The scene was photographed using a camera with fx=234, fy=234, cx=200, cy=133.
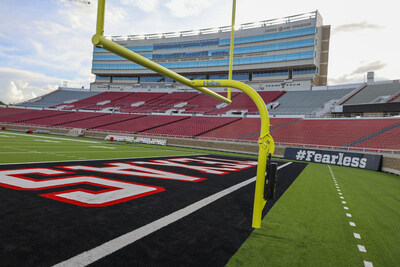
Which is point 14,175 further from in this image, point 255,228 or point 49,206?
point 255,228

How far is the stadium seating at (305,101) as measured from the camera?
33697 millimetres

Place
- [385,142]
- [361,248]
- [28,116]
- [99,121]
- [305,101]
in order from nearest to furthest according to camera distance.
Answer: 1. [361,248]
2. [385,142]
3. [305,101]
4. [99,121]
5. [28,116]

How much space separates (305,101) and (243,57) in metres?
16.2

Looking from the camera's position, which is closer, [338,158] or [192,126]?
[338,158]

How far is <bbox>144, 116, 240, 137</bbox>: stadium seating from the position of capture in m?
29.1

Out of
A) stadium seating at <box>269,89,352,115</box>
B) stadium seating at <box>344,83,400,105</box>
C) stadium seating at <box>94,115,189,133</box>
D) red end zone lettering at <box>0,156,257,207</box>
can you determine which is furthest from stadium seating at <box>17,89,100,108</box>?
stadium seating at <box>344,83,400,105</box>

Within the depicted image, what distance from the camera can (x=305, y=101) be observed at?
119ft

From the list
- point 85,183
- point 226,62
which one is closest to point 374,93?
point 226,62

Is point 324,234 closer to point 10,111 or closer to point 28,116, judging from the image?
point 28,116

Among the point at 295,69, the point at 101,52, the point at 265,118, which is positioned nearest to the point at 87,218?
the point at 265,118

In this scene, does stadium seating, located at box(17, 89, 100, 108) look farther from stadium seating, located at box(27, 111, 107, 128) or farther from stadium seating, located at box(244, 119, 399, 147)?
stadium seating, located at box(244, 119, 399, 147)

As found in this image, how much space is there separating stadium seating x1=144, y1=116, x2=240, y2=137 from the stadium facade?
51.9ft

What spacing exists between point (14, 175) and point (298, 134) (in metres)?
23.4

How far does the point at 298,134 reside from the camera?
24203 millimetres
